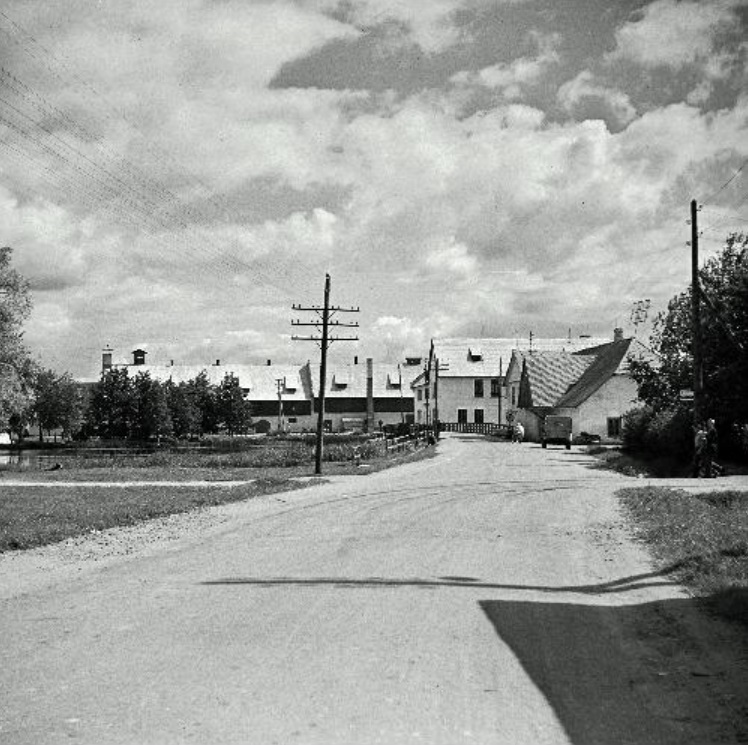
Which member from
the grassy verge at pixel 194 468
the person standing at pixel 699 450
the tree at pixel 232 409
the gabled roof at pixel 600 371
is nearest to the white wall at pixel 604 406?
the gabled roof at pixel 600 371

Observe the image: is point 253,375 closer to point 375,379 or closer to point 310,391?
point 310,391

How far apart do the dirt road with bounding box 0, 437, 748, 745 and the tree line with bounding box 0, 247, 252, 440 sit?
34.6m

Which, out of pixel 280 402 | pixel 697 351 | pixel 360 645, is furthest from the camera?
pixel 280 402

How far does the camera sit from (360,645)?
266 inches

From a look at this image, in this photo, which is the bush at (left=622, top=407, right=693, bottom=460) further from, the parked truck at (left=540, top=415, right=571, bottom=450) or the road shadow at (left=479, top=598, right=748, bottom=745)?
the road shadow at (left=479, top=598, right=748, bottom=745)

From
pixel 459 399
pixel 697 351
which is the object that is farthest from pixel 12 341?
pixel 459 399

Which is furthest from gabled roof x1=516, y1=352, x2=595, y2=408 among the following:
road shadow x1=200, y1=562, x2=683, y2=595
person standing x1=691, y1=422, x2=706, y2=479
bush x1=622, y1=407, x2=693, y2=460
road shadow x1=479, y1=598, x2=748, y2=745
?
road shadow x1=479, y1=598, x2=748, y2=745

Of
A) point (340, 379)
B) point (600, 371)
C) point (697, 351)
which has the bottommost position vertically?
point (697, 351)

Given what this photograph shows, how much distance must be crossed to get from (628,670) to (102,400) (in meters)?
63.2

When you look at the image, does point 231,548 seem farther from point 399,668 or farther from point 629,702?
point 629,702

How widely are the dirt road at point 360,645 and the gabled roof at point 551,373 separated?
62549mm

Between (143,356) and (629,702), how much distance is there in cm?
12478

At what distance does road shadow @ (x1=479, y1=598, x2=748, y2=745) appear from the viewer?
5.08 meters

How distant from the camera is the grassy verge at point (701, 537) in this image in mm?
9211
